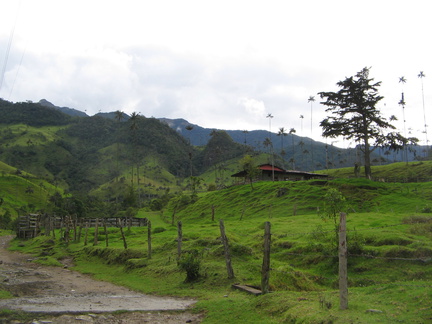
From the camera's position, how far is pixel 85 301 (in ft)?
44.6

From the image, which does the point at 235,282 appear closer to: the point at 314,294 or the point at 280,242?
the point at 314,294

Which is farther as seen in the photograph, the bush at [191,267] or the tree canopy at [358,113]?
the tree canopy at [358,113]

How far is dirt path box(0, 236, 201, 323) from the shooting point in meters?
11.1

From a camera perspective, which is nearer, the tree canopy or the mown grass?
the mown grass

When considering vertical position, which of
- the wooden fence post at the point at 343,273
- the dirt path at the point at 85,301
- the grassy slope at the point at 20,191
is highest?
the grassy slope at the point at 20,191

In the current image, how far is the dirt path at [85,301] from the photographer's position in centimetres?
1107

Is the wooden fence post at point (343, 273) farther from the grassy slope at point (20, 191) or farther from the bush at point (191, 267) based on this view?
the grassy slope at point (20, 191)

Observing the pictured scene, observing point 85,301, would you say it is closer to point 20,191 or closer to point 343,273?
point 343,273

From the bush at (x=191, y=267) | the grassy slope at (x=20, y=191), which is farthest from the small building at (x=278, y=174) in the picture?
the grassy slope at (x=20, y=191)

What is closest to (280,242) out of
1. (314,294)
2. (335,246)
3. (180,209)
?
(335,246)

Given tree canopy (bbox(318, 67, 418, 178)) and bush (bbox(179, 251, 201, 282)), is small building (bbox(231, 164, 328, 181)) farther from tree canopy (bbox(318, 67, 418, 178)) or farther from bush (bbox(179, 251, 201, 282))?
bush (bbox(179, 251, 201, 282))

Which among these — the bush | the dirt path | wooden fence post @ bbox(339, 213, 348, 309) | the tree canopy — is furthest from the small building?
wooden fence post @ bbox(339, 213, 348, 309)

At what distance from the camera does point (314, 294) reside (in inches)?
467

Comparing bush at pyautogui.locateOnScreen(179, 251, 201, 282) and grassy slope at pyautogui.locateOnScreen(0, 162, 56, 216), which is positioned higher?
grassy slope at pyautogui.locateOnScreen(0, 162, 56, 216)
